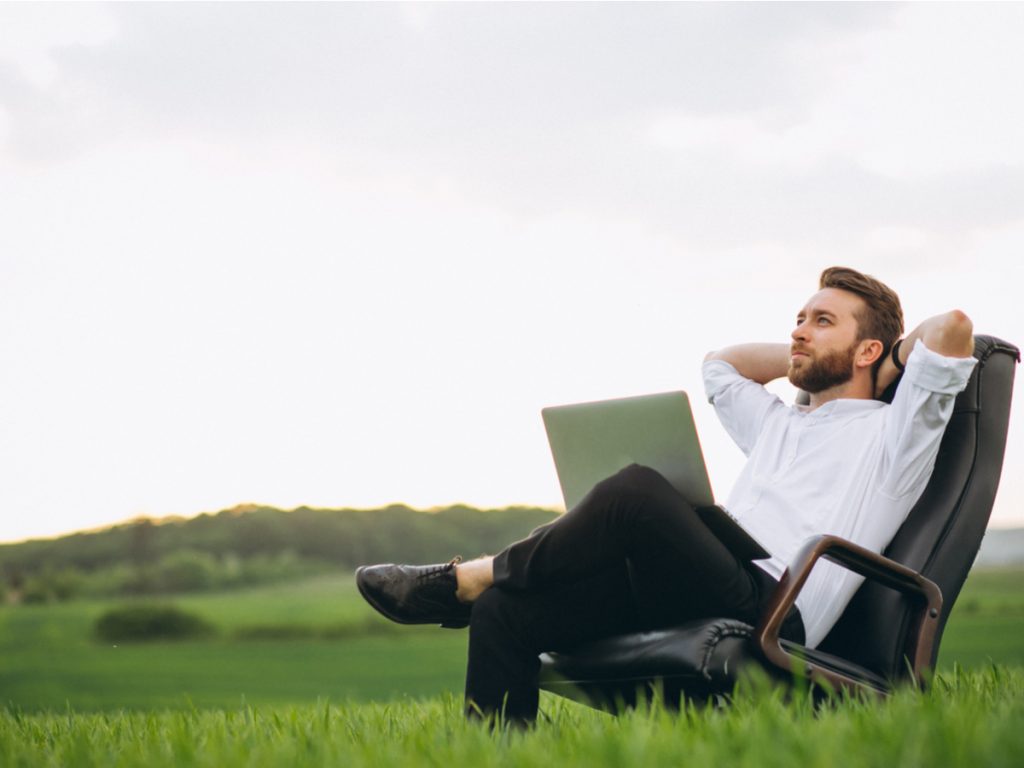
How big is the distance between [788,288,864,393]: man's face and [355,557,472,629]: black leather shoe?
52.2 inches

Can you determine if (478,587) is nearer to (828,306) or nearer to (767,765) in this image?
(767,765)

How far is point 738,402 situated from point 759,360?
19 cm

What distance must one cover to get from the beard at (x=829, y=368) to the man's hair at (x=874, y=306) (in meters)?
0.08

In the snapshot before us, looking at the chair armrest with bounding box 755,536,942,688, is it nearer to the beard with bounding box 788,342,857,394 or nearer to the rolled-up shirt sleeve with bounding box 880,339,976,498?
the rolled-up shirt sleeve with bounding box 880,339,976,498

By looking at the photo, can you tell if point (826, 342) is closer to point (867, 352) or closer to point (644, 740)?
point (867, 352)

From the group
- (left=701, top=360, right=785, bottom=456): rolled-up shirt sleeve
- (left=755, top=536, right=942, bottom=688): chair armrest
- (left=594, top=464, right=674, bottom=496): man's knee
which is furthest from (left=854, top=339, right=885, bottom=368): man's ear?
(left=594, top=464, right=674, bottom=496): man's knee

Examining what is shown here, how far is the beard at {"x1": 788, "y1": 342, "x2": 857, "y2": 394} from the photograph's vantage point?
130 inches

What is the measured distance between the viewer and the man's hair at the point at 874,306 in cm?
334

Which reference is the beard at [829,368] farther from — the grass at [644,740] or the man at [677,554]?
the grass at [644,740]

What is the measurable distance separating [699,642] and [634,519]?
1.10 ft

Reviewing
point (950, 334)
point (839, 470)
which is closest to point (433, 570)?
point (839, 470)

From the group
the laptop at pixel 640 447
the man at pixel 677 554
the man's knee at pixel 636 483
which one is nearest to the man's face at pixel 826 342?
the man at pixel 677 554

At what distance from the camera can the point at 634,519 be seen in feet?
8.73

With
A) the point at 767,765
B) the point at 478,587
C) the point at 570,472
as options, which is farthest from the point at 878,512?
the point at 767,765
